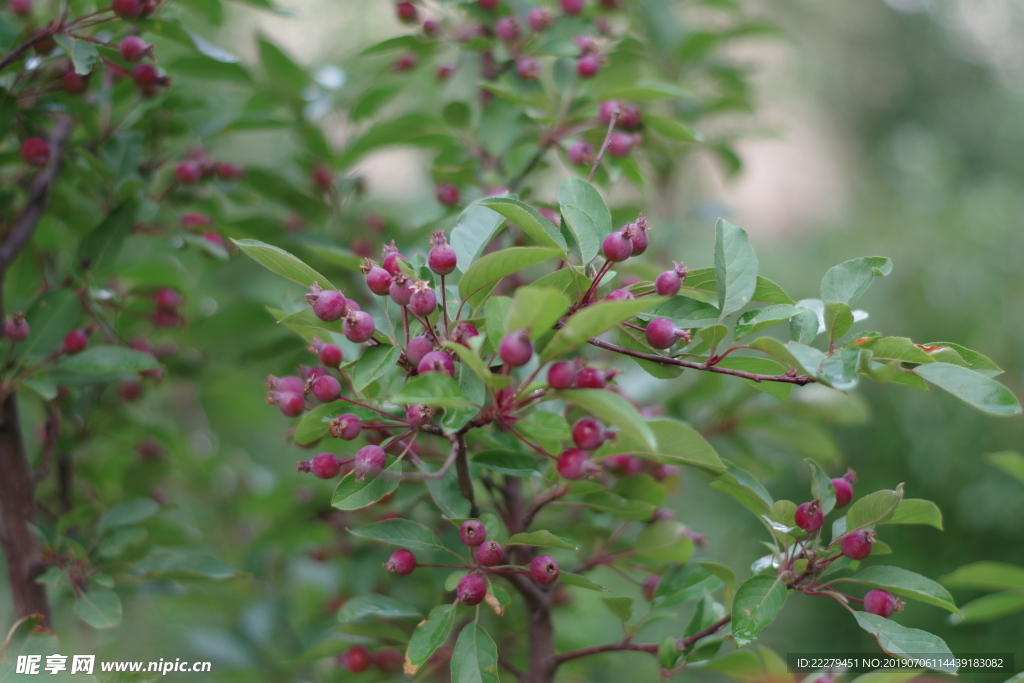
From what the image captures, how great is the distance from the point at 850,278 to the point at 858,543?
232mm

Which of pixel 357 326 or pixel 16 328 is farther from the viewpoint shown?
pixel 16 328

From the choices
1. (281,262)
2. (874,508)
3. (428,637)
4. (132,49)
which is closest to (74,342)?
(132,49)

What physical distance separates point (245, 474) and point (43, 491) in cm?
39

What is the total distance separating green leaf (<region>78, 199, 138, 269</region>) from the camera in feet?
2.90

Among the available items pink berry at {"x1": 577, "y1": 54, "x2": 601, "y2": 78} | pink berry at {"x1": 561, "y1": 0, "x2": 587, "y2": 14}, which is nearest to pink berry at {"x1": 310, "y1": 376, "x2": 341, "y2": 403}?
pink berry at {"x1": 577, "y1": 54, "x2": 601, "y2": 78}

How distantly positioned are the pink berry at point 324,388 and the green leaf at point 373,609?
250mm

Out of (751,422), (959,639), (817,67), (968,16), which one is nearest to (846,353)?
(751,422)

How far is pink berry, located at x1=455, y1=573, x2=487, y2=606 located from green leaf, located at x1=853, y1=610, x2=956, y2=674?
1.09 feet

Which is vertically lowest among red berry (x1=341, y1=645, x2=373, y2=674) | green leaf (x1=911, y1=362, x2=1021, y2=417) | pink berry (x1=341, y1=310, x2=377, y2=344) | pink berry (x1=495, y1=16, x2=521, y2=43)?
red berry (x1=341, y1=645, x2=373, y2=674)

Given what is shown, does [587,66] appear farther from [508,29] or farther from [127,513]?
[127,513]

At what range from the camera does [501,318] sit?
0.53 meters

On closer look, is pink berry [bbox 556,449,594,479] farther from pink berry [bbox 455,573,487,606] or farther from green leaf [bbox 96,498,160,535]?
green leaf [bbox 96,498,160,535]

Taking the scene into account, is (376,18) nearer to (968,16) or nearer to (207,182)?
(207,182)

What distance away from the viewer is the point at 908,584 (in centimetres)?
63
